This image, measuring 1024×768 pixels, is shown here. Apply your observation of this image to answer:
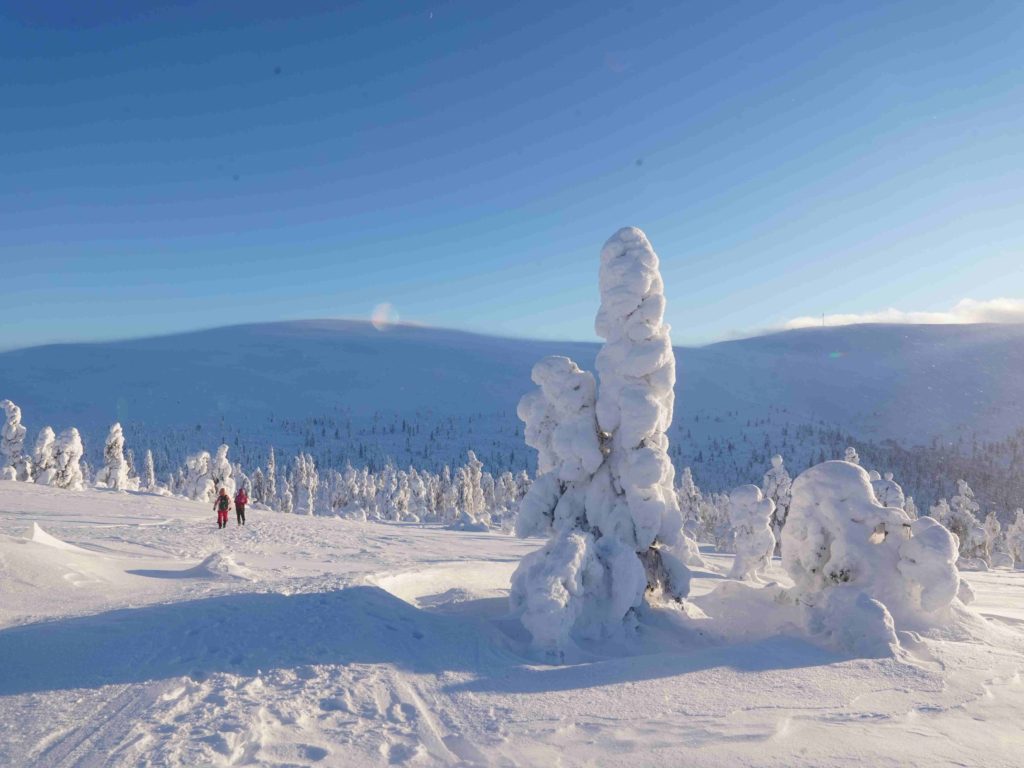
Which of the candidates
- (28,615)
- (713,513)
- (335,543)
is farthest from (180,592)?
(713,513)

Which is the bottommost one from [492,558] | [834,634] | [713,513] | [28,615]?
[713,513]

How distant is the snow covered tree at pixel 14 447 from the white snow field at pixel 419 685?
36.5 metres

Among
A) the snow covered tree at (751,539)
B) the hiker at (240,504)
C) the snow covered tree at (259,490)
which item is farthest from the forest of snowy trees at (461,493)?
the hiker at (240,504)

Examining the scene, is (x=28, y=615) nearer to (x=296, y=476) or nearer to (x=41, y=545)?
(x=41, y=545)

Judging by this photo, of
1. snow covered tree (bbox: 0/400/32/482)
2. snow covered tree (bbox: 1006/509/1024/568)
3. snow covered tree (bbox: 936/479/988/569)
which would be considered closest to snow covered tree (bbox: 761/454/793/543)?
snow covered tree (bbox: 936/479/988/569)

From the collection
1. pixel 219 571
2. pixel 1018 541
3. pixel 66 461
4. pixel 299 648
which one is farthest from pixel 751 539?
pixel 1018 541

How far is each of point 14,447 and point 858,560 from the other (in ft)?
163

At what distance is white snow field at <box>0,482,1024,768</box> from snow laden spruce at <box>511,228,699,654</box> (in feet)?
5.27

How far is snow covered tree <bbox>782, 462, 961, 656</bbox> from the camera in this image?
1124cm

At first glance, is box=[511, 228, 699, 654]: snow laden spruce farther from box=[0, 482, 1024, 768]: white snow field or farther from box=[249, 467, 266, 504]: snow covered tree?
box=[249, 467, 266, 504]: snow covered tree

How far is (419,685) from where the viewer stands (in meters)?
8.63

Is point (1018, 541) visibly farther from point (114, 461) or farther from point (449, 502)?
point (114, 461)

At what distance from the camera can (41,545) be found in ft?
42.7

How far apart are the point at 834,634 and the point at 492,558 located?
14720mm
